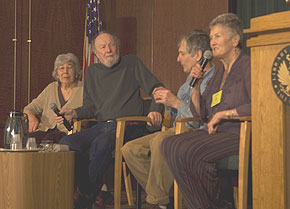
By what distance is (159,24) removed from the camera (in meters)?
5.14

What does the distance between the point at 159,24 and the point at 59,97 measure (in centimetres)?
137

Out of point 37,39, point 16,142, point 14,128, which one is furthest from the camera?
point 37,39

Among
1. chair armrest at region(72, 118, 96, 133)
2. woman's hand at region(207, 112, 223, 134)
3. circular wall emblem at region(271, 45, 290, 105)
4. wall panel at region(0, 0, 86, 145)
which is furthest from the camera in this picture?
wall panel at region(0, 0, 86, 145)

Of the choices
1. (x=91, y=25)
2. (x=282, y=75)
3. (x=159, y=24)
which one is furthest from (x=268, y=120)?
(x=91, y=25)

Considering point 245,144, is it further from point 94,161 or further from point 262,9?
point 262,9

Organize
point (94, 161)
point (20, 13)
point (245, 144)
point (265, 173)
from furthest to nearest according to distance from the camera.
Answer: point (20, 13) < point (94, 161) < point (245, 144) < point (265, 173)

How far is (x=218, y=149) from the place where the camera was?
8.31 feet

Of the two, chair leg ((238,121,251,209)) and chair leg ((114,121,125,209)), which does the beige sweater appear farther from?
chair leg ((238,121,251,209))

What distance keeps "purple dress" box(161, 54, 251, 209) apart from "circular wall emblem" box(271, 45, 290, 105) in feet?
2.52

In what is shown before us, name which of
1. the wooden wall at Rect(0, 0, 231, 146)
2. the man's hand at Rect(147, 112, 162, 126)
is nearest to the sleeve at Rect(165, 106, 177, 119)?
the man's hand at Rect(147, 112, 162, 126)

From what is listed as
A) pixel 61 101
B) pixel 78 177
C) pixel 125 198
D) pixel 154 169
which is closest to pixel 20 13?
pixel 61 101

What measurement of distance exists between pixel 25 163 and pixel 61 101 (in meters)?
1.49

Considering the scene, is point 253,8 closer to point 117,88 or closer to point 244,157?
point 117,88

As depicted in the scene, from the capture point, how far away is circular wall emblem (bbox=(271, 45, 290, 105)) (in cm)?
169
